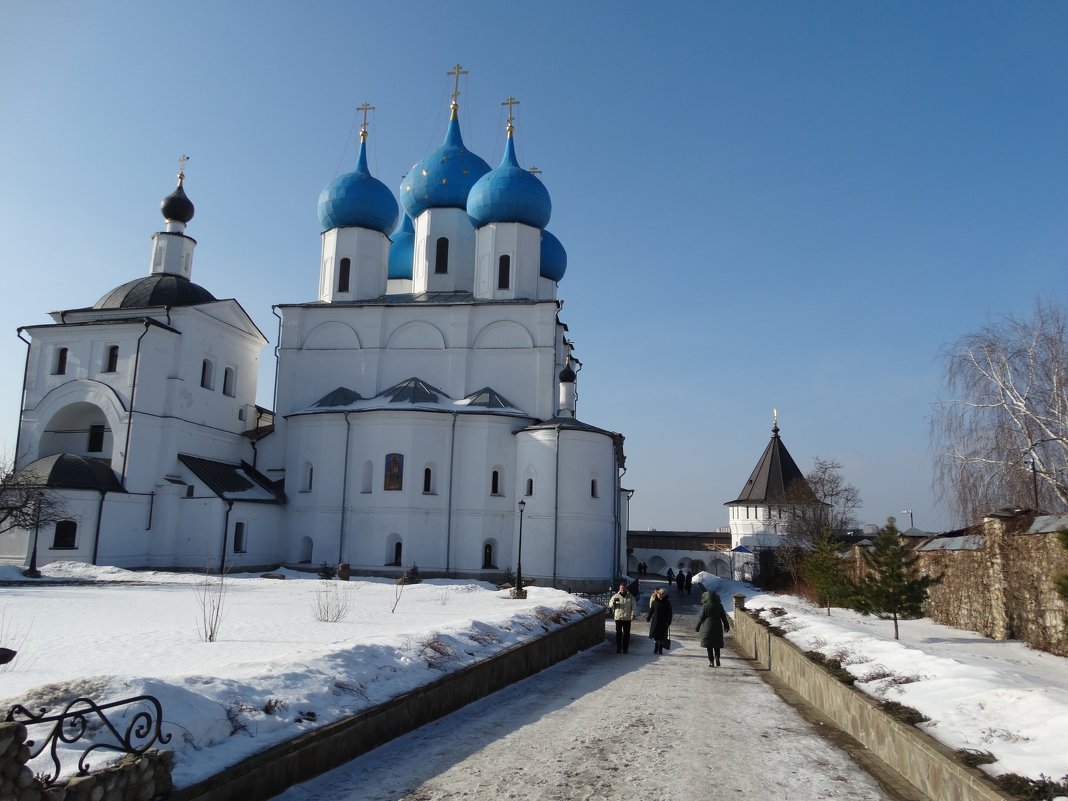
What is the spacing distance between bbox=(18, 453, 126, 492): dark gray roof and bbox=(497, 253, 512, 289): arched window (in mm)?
15686

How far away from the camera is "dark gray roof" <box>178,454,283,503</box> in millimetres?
27500

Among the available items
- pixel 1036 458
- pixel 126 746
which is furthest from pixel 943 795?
pixel 1036 458

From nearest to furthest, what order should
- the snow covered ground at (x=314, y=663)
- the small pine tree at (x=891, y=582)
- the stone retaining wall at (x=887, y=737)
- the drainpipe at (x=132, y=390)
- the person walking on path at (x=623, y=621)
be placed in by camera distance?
the stone retaining wall at (x=887, y=737) → the snow covered ground at (x=314, y=663) → the person walking on path at (x=623, y=621) → the small pine tree at (x=891, y=582) → the drainpipe at (x=132, y=390)

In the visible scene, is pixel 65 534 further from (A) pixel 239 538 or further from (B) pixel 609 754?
(B) pixel 609 754

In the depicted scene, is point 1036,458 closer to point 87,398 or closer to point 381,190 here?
point 381,190

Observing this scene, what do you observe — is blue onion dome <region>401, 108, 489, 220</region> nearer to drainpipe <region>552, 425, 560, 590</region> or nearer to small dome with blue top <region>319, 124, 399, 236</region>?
small dome with blue top <region>319, 124, 399, 236</region>

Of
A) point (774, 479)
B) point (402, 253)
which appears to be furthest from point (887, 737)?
point (774, 479)

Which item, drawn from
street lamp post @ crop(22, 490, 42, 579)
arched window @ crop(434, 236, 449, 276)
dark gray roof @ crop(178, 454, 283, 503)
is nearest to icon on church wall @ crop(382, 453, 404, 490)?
dark gray roof @ crop(178, 454, 283, 503)

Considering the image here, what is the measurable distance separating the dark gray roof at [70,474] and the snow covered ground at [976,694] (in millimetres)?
21584

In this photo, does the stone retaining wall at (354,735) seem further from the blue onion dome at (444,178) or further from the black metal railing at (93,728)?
the blue onion dome at (444,178)

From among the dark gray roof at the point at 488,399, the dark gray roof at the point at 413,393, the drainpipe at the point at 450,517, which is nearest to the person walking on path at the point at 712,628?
the drainpipe at the point at 450,517

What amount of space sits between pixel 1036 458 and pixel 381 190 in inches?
1021

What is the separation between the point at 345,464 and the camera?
29031 mm

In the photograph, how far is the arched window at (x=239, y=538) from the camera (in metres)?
27.5
